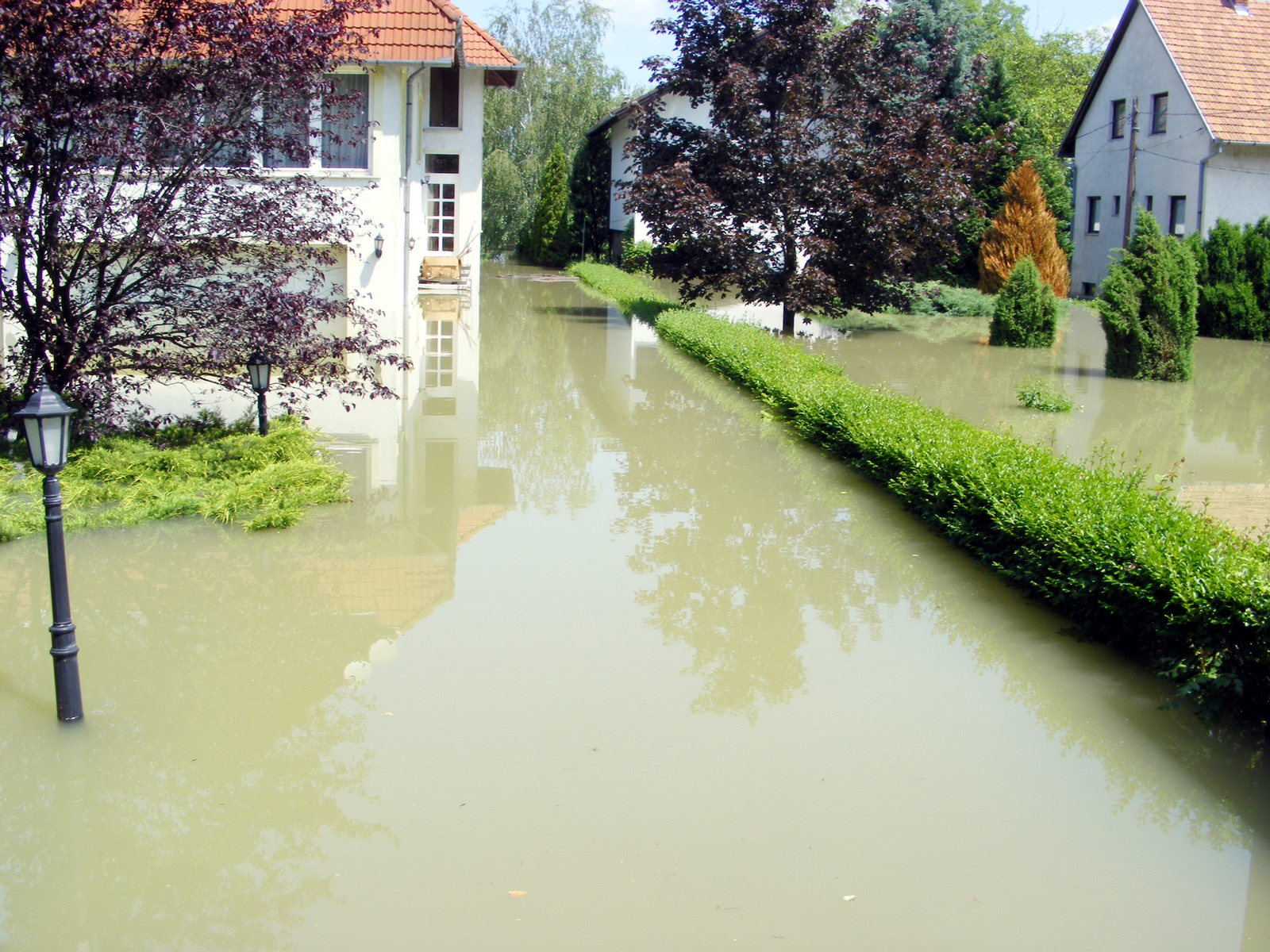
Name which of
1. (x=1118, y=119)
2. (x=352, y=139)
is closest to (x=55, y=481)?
(x=352, y=139)

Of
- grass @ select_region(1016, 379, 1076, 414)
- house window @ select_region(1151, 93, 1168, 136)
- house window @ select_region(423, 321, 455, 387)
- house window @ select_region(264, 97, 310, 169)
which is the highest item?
house window @ select_region(1151, 93, 1168, 136)

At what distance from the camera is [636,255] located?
35.6 m

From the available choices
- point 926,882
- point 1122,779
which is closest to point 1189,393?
point 1122,779

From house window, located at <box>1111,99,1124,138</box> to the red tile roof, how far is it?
299cm

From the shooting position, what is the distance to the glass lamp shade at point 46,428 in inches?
194

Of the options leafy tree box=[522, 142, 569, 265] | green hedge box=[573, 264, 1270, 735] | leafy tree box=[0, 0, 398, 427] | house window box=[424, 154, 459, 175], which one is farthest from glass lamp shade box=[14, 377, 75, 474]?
leafy tree box=[522, 142, 569, 265]

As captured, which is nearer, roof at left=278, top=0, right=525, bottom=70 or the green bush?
roof at left=278, top=0, right=525, bottom=70

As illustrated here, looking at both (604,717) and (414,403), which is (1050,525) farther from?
(414,403)

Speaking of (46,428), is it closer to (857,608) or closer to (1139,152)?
(857,608)

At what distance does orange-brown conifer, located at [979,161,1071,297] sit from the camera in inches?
1065

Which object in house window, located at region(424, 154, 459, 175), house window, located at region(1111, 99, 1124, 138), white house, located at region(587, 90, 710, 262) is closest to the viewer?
house window, located at region(424, 154, 459, 175)

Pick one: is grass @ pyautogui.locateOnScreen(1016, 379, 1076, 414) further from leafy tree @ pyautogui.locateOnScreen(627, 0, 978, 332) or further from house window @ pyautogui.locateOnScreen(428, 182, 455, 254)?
house window @ pyautogui.locateOnScreen(428, 182, 455, 254)

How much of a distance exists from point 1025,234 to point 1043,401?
14315 millimetres

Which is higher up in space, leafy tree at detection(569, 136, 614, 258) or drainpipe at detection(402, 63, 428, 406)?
leafy tree at detection(569, 136, 614, 258)
